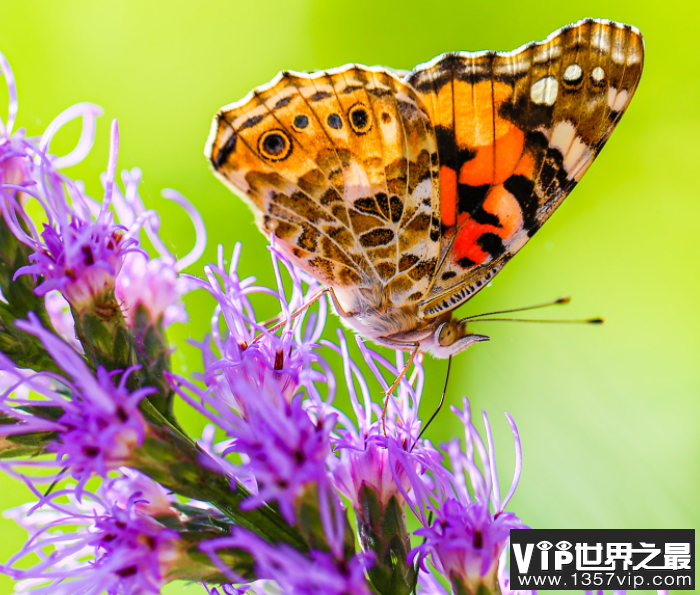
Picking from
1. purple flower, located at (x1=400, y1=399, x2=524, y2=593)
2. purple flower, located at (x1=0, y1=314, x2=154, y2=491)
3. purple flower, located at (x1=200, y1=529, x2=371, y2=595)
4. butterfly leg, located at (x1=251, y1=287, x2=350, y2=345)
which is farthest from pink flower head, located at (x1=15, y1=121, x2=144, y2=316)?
purple flower, located at (x1=400, y1=399, x2=524, y2=593)

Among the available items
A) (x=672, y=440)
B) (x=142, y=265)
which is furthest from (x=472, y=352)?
(x=142, y=265)

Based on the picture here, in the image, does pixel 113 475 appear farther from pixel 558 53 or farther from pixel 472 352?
pixel 472 352

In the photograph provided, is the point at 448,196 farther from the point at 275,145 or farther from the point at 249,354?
the point at 249,354

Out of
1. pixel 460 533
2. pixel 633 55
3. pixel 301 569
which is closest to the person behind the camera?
pixel 301 569

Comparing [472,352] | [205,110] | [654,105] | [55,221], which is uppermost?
[654,105]

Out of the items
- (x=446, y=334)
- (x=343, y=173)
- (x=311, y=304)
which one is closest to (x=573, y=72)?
(x=343, y=173)

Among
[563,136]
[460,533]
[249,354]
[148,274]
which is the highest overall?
[563,136]

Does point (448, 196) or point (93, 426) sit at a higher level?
point (448, 196)
